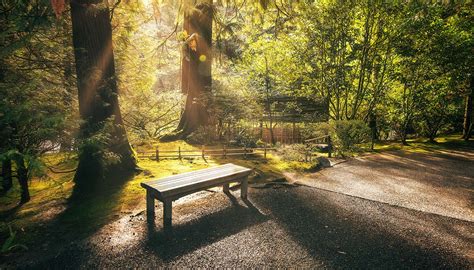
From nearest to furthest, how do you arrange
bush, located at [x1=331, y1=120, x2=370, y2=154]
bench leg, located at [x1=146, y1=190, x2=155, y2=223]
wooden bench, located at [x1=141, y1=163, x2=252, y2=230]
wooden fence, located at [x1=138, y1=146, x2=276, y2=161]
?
wooden bench, located at [x1=141, y1=163, x2=252, y2=230] < bench leg, located at [x1=146, y1=190, x2=155, y2=223] < wooden fence, located at [x1=138, y1=146, x2=276, y2=161] < bush, located at [x1=331, y1=120, x2=370, y2=154]

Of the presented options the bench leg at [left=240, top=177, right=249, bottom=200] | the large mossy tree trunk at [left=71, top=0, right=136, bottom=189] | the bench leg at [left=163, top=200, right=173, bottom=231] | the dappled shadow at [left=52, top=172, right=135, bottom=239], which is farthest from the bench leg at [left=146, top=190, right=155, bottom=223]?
the bench leg at [left=240, top=177, right=249, bottom=200]

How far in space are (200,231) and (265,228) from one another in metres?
1.17

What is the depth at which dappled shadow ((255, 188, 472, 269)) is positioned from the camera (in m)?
4.01

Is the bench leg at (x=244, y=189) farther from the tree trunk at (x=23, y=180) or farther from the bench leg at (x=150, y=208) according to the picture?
the tree trunk at (x=23, y=180)

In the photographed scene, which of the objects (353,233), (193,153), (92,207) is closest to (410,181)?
(353,233)

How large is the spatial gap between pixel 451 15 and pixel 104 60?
19297 mm

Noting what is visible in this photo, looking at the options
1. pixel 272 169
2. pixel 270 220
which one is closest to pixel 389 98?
pixel 272 169

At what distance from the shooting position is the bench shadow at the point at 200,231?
13.9 feet

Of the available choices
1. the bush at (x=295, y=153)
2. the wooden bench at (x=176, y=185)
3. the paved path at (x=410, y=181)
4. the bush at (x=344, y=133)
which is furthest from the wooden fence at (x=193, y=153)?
the wooden bench at (x=176, y=185)

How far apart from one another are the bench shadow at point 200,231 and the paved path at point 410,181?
277 centimetres

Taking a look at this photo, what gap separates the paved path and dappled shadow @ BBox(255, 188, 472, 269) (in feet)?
2.48

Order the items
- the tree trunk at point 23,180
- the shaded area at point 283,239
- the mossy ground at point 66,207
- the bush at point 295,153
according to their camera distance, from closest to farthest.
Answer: the shaded area at point 283,239 → the mossy ground at point 66,207 → the tree trunk at point 23,180 → the bush at point 295,153

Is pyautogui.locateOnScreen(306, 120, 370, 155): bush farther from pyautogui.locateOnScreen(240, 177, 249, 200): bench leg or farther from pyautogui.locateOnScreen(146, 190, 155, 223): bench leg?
pyautogui.locateOnScreen(146, 190, 155, 223): bench leg

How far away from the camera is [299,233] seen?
4.77m
